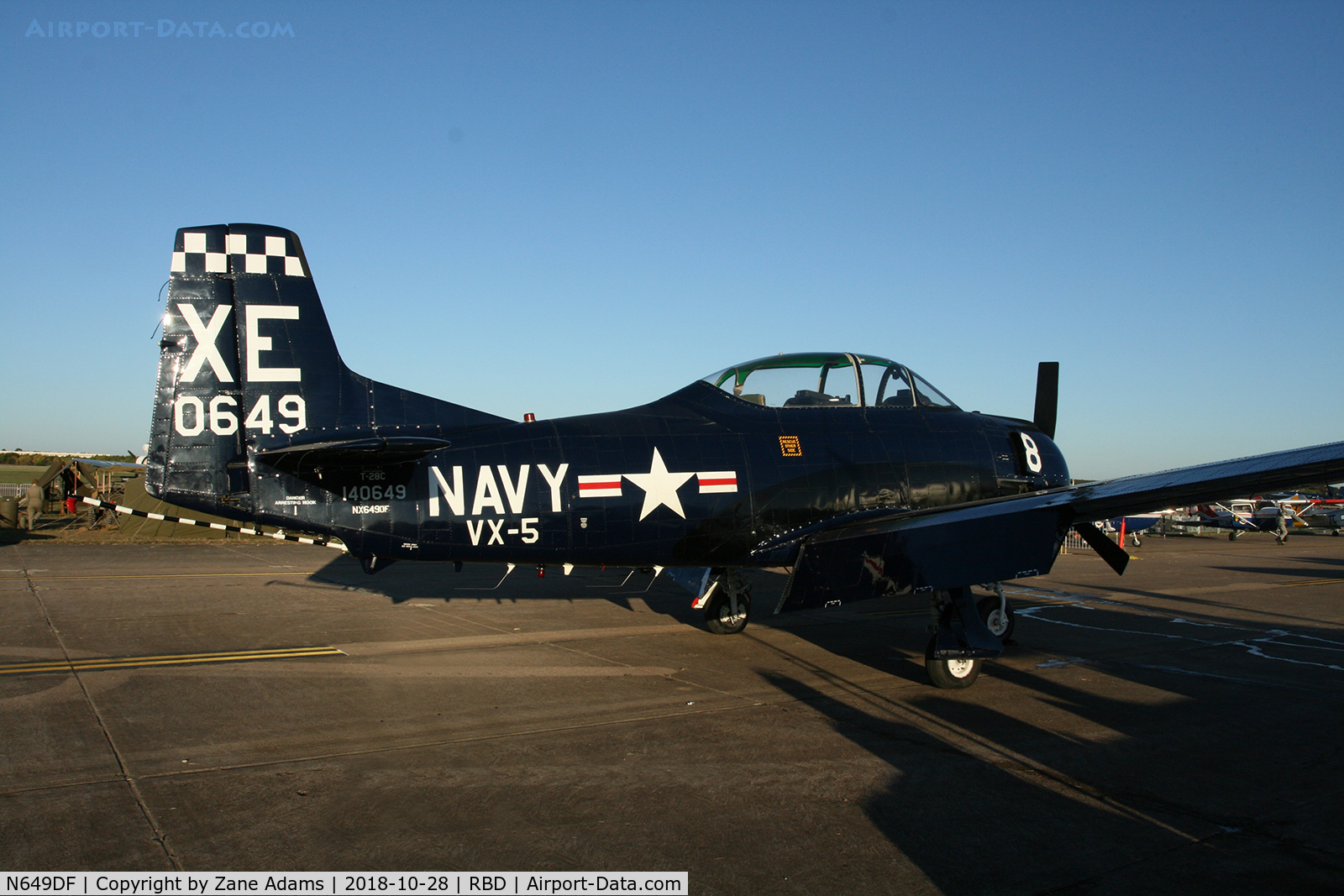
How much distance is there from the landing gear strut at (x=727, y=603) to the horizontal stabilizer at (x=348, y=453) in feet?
16.0

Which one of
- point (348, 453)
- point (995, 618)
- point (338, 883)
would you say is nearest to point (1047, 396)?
point (995, 618)

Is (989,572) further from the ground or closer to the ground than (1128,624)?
further from the ground

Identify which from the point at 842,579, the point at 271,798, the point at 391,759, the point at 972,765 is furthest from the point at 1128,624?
the point at 271,798

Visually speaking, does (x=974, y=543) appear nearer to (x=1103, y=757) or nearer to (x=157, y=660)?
(x=1103, y=757)

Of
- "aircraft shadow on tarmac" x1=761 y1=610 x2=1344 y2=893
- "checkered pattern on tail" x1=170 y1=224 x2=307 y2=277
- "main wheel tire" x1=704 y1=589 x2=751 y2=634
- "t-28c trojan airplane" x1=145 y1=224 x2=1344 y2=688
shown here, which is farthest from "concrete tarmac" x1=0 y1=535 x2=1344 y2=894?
"checkered pattern on tail" x1=170 y1=224 x2=307 y2=277

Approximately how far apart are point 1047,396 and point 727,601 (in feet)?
21.3

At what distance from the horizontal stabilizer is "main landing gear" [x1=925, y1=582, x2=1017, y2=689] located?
558 centimetres

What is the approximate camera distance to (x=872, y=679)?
30.7 ft

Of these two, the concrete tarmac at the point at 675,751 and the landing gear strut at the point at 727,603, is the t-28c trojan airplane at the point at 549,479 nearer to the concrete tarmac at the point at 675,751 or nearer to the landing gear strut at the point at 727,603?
the concrete tarmac at the point at 675,751

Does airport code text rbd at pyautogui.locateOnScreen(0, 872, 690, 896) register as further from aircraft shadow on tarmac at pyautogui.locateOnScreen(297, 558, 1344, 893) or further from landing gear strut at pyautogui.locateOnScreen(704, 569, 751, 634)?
landing gear strut at pyautogui.locateOnScreen(704, 569, 751, 634)

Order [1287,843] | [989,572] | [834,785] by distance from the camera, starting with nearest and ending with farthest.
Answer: [1287,843], [834,785], [989,572]

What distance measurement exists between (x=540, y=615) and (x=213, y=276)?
23.5 ft

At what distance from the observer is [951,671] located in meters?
8.94

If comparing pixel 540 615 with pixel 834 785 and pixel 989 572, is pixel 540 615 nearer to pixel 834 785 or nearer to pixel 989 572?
pixel 989 572
